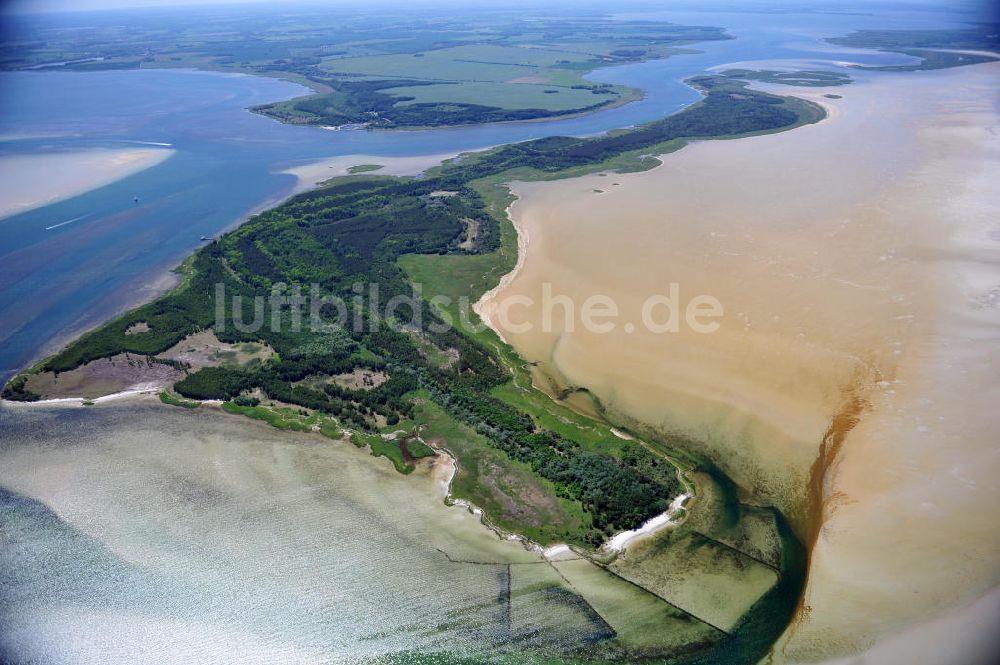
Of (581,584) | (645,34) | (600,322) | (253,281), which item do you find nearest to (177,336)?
(253,281)

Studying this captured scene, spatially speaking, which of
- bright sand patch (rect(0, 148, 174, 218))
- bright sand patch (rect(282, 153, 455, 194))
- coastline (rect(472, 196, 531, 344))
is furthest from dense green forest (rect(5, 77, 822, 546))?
bright sand patch (rect(0, 148, 174, 218))

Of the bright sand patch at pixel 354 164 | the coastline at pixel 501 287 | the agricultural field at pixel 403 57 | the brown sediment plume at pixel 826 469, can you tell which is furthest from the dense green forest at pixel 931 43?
the brown sediment plume at pixel 826 469

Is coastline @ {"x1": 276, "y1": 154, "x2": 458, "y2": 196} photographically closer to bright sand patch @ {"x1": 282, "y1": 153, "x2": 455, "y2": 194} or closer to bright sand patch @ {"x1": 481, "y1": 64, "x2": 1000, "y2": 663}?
bright sand patch @ {"x1": 282, "y1": 153, "x2": 455, "y2": 194}

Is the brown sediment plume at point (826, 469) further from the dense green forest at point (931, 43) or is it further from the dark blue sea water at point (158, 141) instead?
the dense green forest at point (931, 43)

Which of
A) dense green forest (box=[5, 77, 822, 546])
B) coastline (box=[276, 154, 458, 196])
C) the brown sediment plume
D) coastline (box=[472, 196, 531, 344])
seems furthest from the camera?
coastline (box=[276, 154, 458, 196])

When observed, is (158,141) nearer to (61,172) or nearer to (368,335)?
(61,172)

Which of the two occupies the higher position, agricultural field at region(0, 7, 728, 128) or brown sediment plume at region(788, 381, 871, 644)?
agricultural field at region(0, 7, 728, 128)

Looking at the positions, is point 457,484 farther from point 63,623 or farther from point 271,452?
point 63,623
